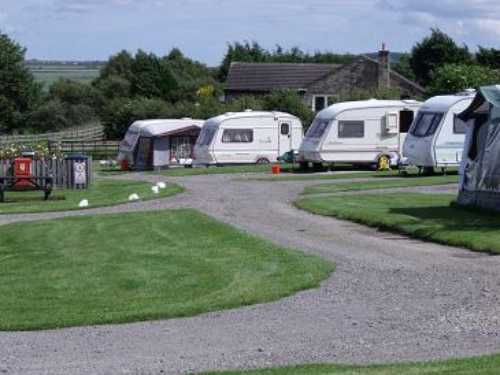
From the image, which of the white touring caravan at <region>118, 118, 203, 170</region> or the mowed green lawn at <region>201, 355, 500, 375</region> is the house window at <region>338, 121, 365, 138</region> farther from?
the mowed green lawn at <region>201, 355, 500, 375</region>

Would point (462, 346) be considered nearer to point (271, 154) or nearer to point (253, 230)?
point (253, 230)

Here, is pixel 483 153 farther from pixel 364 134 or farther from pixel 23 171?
pixel 364 134

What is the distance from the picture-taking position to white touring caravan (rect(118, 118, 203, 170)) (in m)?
47.5

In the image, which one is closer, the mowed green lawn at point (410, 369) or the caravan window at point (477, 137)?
the mowed green lawn at point (410, 369)

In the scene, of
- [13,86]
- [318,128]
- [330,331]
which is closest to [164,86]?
[13,86]

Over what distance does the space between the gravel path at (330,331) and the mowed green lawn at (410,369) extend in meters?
0.40

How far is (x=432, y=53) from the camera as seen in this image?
8331 centimetres

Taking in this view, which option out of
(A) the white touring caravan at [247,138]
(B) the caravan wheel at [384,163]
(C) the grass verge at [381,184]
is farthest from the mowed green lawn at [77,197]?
(A) the white touring caravan at [247,138]

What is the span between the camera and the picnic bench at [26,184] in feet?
102

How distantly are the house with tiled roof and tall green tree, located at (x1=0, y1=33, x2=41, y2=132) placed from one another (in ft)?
43.9

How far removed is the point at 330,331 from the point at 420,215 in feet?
34.9

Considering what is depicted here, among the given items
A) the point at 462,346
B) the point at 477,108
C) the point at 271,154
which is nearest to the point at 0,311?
the point at 462,346

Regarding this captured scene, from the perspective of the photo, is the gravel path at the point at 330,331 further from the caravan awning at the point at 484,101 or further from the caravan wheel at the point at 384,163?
the caravan wheel at the point at 384,163

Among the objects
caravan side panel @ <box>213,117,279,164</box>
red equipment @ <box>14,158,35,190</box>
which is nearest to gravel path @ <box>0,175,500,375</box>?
red equipment @ <box>14,158,35,190</box>
